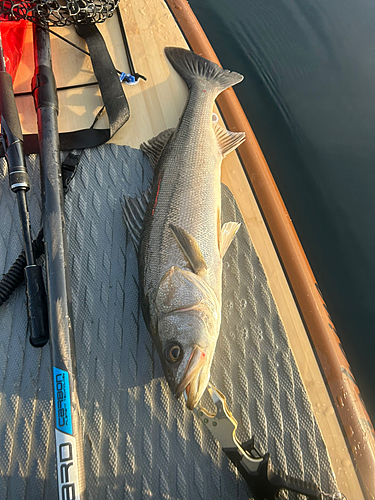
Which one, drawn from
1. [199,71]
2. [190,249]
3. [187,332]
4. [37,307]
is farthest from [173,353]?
[199,71]

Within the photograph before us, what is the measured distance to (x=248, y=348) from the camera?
1703 mm

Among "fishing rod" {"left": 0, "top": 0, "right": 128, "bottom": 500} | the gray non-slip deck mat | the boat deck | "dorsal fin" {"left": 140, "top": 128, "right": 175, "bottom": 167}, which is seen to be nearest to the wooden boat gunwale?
the boat deck

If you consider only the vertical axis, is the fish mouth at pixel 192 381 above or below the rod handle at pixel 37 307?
below

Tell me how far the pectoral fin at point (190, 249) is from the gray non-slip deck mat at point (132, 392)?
12.2 inches

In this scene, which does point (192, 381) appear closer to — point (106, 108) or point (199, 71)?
point (106, 108)

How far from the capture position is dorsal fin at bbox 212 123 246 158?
2.16 meters

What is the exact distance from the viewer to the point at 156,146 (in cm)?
216

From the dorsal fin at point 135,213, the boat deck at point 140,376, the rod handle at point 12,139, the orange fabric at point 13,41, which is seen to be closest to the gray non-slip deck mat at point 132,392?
the boat deck at point 140,376

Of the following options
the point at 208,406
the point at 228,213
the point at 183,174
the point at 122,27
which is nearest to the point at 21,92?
the point at 122,27

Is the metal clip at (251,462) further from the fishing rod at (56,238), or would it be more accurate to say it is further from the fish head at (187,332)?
the fishing rod at (56,238)

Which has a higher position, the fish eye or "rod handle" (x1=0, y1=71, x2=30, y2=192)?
"rod handle" (x1=0, y1=71, x2=30, y2=192)

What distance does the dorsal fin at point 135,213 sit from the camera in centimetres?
185

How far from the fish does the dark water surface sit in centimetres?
109

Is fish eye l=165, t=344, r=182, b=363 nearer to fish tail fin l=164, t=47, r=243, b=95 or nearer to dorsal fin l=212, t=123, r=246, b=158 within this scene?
dorsal fin l=212, t=123, r=246, b=158
